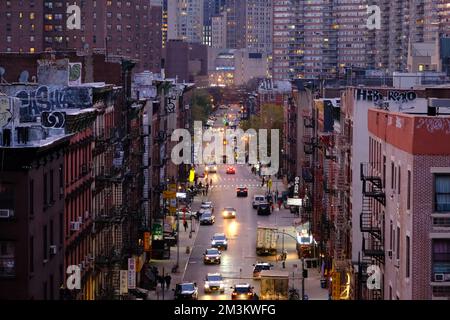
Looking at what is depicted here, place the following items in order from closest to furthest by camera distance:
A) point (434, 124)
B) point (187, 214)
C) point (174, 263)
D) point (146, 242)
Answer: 1. point (434, 124)
2. point (146, 242)
3. point (174, 263)
4. point (187, 214)

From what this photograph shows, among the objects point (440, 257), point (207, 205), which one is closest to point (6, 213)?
point (440, 257)

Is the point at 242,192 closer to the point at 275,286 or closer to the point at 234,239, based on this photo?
the point at 234,239

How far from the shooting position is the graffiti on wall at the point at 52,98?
47562 millimetres

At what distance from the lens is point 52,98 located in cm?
5100

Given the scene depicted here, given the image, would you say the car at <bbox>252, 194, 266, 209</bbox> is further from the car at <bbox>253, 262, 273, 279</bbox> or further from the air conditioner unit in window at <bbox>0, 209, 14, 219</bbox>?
the air conditioner unit in window at <bbox>0, 209, 14, 219</bbox>

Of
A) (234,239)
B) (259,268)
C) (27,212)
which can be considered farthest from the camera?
(234,239)

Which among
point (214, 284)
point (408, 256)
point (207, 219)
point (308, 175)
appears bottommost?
point (207, 219)

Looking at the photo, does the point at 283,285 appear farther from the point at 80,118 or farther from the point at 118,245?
the point at 80,118

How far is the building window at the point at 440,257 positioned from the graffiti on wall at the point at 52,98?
19051mm

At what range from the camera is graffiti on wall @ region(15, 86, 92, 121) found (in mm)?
47562

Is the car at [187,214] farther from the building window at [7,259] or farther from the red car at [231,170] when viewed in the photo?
the building window at [7,259]

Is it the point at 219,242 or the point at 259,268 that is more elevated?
the point at 259,268

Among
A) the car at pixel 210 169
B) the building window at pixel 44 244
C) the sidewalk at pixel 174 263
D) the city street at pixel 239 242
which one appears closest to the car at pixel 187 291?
the sidewalk at pixel 174 263

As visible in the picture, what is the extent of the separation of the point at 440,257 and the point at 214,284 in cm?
3196
